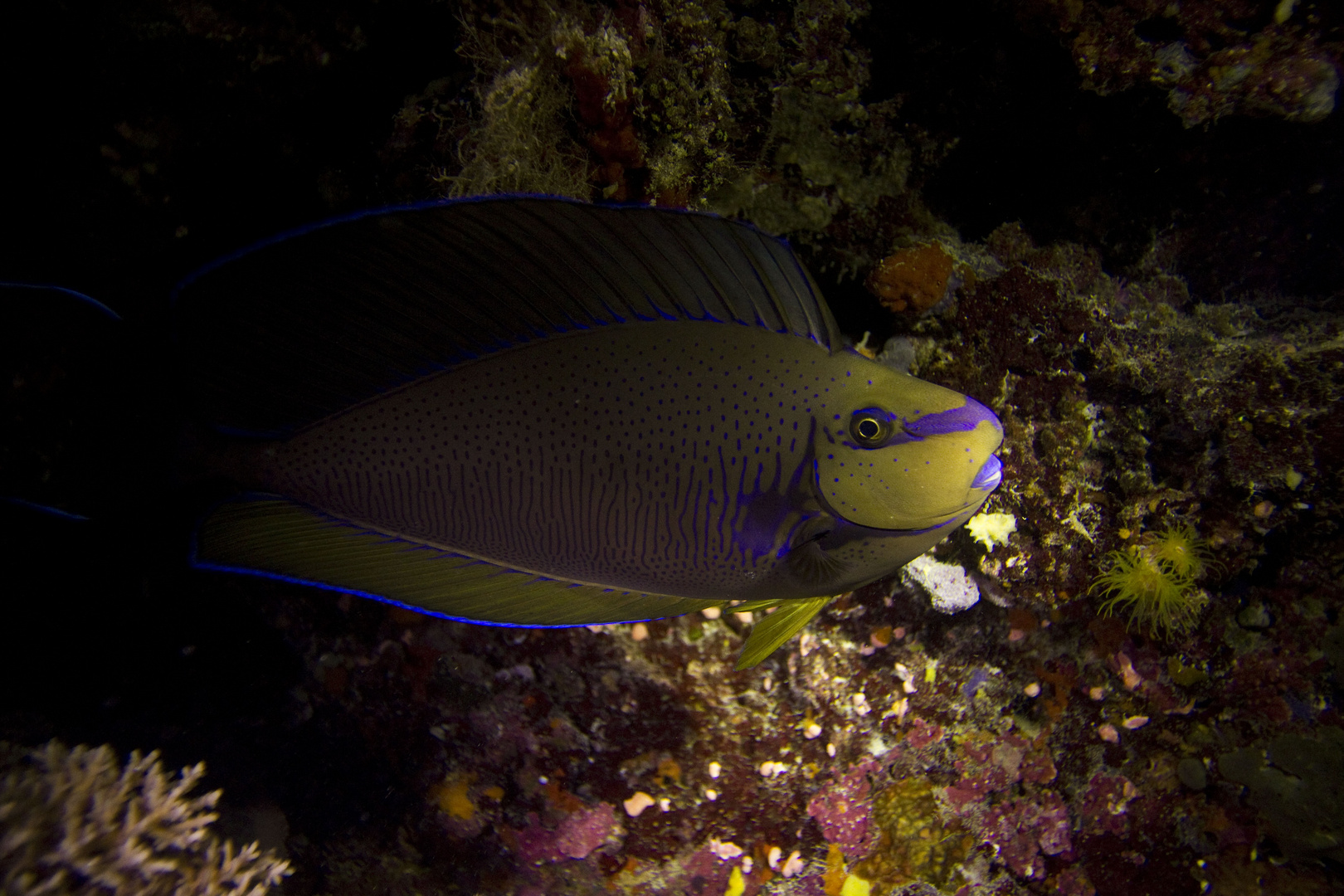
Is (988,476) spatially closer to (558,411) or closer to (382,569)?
(558,411)

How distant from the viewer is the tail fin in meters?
1.64

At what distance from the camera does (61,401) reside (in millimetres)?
1942

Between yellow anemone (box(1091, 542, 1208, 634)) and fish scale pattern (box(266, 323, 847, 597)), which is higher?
fish scale pattern (box(266, 323, 847, 597))

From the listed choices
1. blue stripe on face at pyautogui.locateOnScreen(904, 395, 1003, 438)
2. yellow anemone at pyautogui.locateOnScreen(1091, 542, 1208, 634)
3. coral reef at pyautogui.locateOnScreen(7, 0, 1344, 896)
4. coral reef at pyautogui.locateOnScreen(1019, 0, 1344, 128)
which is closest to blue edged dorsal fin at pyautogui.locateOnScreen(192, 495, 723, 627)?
blue stripe on face at pyautogui.locateOnScreen(904, 395, 1003, 438)

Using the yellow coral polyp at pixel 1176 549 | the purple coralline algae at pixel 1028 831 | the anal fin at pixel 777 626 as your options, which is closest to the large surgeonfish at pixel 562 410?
the anal fin at pixel 777 626

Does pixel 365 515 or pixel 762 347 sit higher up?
pixel 762 347

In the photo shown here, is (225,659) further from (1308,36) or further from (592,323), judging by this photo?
(1308,36)

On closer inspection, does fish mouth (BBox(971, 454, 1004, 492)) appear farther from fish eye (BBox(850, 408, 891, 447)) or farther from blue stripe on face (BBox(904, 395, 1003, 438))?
fish eye (BBox(850, 408, 891, 447))

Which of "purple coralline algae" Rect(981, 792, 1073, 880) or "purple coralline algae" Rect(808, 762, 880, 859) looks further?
"purple coralline algae" Rect(981, 792, 1073, 880)

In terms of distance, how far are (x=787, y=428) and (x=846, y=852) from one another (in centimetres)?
275

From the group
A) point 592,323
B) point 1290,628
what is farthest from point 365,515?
point 1290,628

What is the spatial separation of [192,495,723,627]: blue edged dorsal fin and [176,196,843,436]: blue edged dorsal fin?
270 millimetres

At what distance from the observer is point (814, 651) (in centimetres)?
269

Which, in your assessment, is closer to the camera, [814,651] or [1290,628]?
[814,651]
